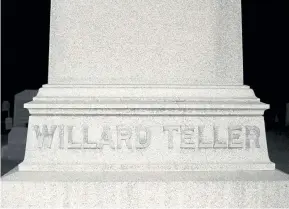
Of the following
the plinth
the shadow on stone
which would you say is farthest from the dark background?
the plinth

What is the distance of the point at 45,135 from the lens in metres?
5.16

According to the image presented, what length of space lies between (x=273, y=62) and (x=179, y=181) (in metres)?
29.4

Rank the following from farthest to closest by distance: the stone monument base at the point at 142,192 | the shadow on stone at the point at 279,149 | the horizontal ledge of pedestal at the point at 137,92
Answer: the shadow on stone at the point at 279,149 → the horizontal ledge of pedestal at the point at 137,92 → the stone monument base at the point at 142,192

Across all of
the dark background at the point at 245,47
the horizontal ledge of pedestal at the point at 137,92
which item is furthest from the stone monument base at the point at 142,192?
the dark background at the point at 245,47

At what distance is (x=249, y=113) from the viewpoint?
5.25 meters

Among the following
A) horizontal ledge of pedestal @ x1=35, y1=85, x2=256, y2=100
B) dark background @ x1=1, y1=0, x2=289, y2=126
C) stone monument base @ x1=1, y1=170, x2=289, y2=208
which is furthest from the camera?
dark background @ x1=1, y1=0, x2=289, y2=126

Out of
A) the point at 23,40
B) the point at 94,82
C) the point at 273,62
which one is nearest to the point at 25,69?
the point at 23,40

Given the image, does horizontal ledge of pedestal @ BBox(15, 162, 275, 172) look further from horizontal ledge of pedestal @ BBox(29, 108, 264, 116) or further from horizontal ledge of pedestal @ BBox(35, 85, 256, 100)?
horizontal ledge of pedestal @ BBox(35, 85, 256, 100)

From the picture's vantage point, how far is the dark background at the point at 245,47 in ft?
99.9

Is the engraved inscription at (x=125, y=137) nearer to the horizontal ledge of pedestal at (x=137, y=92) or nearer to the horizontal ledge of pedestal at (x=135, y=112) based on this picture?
the horizontal ledge of pedestal at (x=135, y=112)

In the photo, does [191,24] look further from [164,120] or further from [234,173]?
[234,173]

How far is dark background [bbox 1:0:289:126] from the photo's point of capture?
3044 centimetres

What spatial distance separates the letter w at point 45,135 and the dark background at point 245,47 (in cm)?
2552

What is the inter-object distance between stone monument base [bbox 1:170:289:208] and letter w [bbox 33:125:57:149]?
0.47 meters
